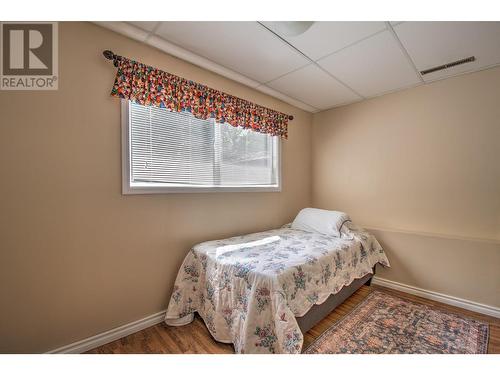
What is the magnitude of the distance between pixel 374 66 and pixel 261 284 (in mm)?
2185

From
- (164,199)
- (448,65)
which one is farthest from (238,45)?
(448,65)

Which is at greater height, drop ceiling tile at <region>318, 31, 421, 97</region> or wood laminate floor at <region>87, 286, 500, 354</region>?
drop ceiling tile at <region>318, 31, 421, 97</region>

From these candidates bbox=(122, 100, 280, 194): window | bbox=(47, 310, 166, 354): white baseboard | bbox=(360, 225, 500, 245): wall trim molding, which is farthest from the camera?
bbox=(360, 225, 500, 245): wall trim molding

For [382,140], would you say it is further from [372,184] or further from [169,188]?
[169,188]

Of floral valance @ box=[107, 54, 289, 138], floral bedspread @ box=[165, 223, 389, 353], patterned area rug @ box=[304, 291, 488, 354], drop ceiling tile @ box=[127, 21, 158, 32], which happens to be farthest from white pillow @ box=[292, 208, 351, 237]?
drop ceiling tile @ box=[127, 21, 158, 32]

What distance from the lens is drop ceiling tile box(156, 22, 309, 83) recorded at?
1.57 m

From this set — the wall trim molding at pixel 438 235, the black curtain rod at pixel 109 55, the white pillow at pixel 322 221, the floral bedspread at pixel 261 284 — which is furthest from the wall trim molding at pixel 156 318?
the black curtain rod at pixel 109 55

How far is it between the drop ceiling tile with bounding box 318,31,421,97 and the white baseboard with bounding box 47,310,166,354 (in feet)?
8.80

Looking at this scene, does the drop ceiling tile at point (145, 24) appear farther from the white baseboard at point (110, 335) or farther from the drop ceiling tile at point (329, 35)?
the white baseboard at point (110, 335)

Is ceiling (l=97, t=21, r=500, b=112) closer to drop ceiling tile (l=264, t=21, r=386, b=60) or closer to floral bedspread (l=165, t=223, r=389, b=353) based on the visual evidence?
drop ceiling tile (l=264, t=21, r=386, b=60)

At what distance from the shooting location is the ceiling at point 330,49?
Result: 5.11 ft

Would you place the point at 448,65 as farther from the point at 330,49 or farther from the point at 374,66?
the point at 330,49

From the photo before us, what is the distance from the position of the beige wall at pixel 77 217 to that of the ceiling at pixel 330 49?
0.28 meters

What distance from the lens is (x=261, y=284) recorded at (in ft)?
4.49
